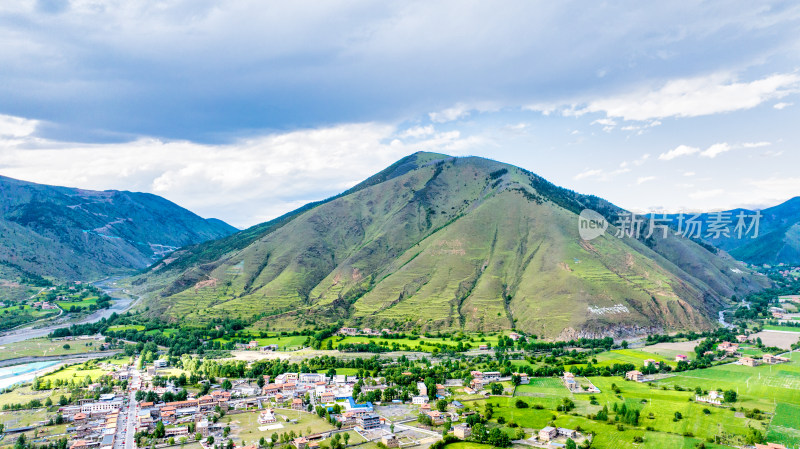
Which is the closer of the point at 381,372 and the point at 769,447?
the point at 769,447

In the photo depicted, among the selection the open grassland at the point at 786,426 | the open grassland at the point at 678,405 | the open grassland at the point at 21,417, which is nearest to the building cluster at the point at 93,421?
the open grassland at the point at 21,417

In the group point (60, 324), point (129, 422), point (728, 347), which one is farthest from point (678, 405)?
point (60, 324)

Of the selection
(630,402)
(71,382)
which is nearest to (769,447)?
(630,402)

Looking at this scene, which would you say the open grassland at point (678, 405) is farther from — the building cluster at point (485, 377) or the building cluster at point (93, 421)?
the building cluster at point (93, 421)

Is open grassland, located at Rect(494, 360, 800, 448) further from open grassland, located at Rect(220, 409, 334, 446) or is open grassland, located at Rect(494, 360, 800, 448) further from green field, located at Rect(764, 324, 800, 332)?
green field, located at Rect(764, 324, 800, 332)

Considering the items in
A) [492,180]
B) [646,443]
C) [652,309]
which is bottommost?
[646,443]

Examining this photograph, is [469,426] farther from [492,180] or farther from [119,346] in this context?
[492,180]
